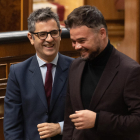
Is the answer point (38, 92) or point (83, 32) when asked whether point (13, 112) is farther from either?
point (83, 32)

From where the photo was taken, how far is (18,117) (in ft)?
3.49

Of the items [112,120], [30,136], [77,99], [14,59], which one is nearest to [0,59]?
[14,59]

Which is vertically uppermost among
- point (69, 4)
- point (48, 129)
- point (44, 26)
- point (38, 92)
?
point (69, 4)

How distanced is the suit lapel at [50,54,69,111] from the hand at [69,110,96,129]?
24 cm

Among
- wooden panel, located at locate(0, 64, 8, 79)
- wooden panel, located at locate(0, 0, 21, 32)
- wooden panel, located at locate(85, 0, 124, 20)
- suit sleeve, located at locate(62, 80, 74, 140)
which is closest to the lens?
suit sleeve, located at locate(62, 80, 74, 140)

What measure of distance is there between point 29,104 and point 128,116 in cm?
39

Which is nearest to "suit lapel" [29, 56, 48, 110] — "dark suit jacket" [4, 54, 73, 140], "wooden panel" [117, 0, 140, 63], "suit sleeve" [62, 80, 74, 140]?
"dark suit jacket" [4, 54, 73, 140]

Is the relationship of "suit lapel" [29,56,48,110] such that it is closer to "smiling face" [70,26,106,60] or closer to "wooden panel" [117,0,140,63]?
"smiling face" [70,26,106,60]

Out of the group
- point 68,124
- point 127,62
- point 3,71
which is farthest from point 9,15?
point 127,62

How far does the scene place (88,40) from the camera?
0.85m

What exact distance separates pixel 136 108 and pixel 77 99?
0.19 metres

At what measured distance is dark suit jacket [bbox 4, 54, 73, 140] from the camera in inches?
41.4

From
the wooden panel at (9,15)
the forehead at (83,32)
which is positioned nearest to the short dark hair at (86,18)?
the forehead at (83,32)

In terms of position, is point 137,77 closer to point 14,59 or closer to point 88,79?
point 88,79
